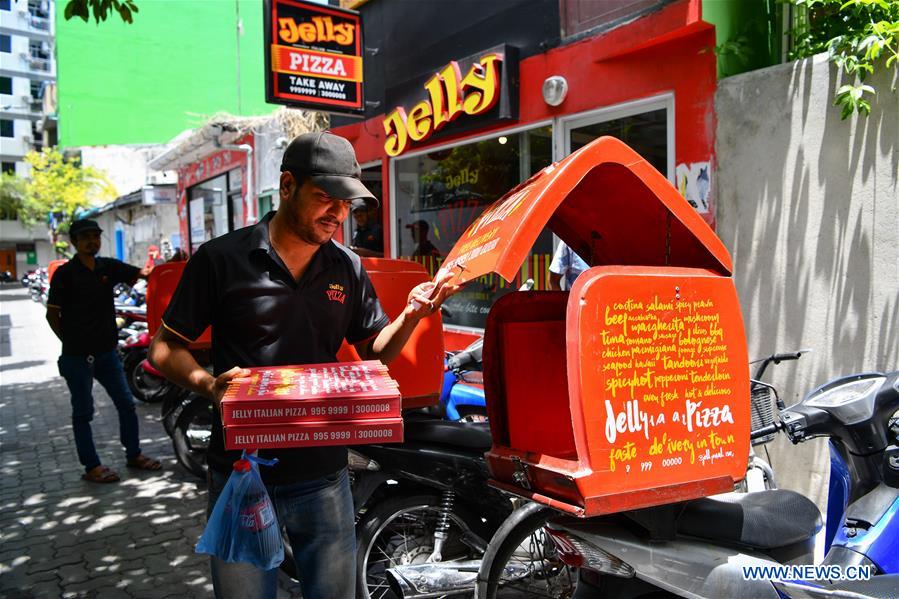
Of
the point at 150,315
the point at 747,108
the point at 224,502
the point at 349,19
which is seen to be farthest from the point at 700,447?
the point at 349,19

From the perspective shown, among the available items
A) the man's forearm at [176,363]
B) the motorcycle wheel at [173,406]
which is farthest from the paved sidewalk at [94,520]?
the man's forearm at [176,363]

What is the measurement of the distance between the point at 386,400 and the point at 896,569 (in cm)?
178

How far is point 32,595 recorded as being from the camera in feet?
11.7

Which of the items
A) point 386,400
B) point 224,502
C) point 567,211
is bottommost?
point 224,502

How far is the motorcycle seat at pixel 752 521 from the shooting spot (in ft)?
7.06

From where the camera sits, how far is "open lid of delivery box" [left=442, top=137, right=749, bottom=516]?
180cm

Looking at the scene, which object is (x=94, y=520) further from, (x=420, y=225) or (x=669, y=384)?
(x=420, y=225)

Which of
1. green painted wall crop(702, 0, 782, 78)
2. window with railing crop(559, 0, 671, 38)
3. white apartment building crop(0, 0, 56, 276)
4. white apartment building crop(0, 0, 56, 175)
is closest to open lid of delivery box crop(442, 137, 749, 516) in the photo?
green painted wall crop(702, 0, 782, 78)

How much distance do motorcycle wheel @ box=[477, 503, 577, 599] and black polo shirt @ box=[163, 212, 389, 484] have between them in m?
0.76

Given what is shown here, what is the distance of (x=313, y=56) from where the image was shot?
26.5 ft

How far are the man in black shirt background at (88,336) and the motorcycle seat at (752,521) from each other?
4551 millimetres

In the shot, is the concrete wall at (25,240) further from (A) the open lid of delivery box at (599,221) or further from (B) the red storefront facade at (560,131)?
(A) the open lid of delivery box at (599,221)

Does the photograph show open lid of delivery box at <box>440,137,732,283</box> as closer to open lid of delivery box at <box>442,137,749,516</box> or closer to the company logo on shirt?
open lid of delivery box at <box>442,137,749,516</box>

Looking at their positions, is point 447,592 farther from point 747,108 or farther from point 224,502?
point 747,108
